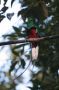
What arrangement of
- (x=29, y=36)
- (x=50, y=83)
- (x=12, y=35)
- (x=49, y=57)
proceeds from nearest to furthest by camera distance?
1. (x=29, y=36)
2. (x=12, y=35)
3. (x=50, y=83)
4. (x=49, y=57)

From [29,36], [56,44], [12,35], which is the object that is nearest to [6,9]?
[29,36]

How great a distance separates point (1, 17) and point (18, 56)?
889 mm

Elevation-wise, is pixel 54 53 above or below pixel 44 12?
above

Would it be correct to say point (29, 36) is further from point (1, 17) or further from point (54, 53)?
point (54, 53)

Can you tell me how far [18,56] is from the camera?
4516mm

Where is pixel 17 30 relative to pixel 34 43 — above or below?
above

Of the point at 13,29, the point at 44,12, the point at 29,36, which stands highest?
the point at 13,29

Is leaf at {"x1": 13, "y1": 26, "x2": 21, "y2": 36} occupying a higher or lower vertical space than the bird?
higher

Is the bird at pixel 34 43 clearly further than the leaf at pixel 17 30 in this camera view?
No

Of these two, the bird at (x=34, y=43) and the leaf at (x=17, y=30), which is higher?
the leaf at (x=17, y=30)

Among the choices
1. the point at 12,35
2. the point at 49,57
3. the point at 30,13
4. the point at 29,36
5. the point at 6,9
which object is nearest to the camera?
the point at 30,13

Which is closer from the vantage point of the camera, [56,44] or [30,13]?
[30,13]

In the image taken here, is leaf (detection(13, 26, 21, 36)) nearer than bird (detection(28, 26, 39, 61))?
No

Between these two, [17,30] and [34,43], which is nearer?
[34,43]
